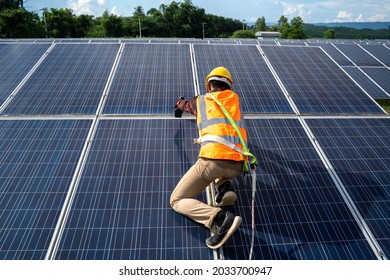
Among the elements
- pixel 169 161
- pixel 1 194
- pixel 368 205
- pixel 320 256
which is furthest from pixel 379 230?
pixel 1 194

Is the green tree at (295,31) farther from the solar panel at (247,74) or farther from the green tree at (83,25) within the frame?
the solar panel at (247,74)

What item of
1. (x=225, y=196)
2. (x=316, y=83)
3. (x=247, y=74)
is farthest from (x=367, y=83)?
(x=225, y=196)

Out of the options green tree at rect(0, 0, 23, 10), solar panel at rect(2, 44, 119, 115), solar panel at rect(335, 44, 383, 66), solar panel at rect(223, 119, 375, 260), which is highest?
green tree at rect(0, 0, 23, 10)

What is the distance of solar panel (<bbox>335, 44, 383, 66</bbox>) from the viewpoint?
14.8 metres

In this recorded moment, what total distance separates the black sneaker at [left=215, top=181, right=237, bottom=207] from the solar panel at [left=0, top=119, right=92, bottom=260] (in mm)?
2227

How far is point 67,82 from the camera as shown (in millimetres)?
6312

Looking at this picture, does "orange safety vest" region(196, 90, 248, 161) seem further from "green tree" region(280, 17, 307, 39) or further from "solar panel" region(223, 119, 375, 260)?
"green tree" region(280, 17, 307, 39)

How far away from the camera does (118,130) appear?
514 centimetres

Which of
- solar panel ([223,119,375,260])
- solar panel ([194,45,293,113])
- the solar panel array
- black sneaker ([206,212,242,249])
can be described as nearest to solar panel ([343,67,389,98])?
the solar panel array

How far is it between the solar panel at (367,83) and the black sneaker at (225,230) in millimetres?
10496

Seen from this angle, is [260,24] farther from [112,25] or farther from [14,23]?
[14,23]

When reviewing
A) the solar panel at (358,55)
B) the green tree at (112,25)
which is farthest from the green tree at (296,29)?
the solar panel at (358,55)

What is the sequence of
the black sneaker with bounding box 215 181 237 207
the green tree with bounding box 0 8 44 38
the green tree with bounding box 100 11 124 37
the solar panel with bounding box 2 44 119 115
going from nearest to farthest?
the black sneaker with bounding box 215 181 237 207 → the solar panel with bounding box 2 44 119 115 → the green tree with bounding box 0 8 44 38 → the green tree with bounding box 100 11 124 37

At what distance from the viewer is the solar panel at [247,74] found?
596 cm
